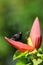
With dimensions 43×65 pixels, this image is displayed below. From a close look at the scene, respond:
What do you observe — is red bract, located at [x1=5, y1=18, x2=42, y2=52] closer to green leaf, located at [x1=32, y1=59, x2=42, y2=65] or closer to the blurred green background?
green leaf, located at [x1=32, y1=59, x2=42, y2=65]

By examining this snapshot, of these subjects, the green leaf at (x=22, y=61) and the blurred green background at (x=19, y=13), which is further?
the blurred green background at (x=19, y=13)

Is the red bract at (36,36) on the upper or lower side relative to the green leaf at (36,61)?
upper

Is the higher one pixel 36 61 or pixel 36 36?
pixel 36 36

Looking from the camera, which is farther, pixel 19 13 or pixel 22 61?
pixel 19 13

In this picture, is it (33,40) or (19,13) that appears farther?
(19,13)

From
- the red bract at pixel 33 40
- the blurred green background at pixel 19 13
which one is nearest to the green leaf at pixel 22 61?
the red bract at pixel 33 40

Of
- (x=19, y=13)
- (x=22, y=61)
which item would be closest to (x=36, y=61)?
(x=22, y=61)

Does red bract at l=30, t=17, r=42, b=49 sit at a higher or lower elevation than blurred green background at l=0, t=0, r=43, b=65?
lower

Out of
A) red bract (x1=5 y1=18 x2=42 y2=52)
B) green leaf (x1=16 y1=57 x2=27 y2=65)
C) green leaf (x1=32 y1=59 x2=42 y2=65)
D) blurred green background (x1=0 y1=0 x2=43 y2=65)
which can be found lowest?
green leaf (x1=32 y1=59 x2=42 y2=65)

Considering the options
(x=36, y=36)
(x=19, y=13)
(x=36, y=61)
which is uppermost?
(x=19, y=13)

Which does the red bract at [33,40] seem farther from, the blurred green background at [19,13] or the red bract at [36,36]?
the blurred green background at [19,13]

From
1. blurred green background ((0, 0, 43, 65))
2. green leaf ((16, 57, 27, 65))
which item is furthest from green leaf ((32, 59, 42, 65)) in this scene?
blurred green background ((0, 0, 43, 65))

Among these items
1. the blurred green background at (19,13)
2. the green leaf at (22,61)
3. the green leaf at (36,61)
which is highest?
the blurred green background at (19,13)

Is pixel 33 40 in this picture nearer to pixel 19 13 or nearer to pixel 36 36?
pixel 36 36
